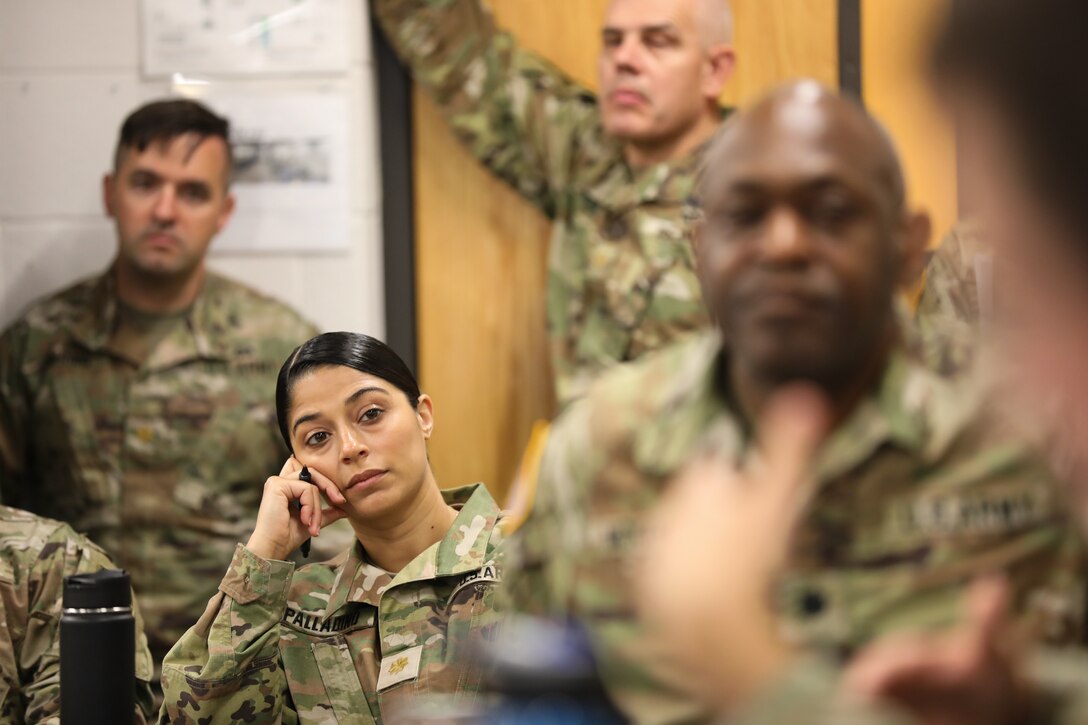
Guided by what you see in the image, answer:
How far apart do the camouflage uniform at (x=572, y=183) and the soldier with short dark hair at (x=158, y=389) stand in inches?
18.5

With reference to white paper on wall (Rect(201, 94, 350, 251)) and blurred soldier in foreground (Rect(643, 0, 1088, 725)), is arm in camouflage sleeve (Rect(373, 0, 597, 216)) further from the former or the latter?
blurred soldier in foreground (Rect(643, 0, 1088, 725))

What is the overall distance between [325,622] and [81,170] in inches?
60.5

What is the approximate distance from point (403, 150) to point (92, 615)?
1.70 m

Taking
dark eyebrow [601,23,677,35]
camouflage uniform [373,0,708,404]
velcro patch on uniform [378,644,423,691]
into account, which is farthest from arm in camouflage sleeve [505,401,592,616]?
dark eyebrow [601,23,677,35]

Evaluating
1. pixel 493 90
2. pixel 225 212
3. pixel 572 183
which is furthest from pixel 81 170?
pixel 572 183

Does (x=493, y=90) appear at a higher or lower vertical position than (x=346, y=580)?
higher

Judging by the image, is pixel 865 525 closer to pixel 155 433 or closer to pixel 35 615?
pixel 35 615

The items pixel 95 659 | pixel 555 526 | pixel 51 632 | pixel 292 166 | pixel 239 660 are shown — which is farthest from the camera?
pixel 292 166

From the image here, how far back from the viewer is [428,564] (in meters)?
1.73

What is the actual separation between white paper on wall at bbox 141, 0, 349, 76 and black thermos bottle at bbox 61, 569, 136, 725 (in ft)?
5.46

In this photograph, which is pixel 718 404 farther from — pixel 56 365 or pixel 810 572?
pixel 56 365

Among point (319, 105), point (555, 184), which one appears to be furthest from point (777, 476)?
point (319, 105)

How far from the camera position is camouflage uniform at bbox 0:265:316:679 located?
2715mm

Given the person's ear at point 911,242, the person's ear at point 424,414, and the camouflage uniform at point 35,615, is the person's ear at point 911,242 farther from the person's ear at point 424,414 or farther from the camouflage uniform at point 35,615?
the camouflage uniform at point 35,615
